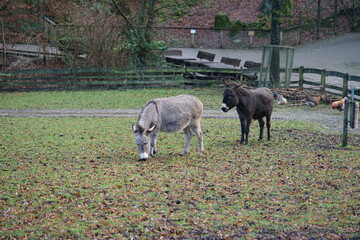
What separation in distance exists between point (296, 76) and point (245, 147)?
58.1ft

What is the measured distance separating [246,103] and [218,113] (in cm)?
570

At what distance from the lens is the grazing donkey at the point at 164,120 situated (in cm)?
1197

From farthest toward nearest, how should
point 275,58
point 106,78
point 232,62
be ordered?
point 232,62, point 106,78, point 275,58

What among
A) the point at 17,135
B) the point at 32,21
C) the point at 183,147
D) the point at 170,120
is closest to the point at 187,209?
the point at 170,120

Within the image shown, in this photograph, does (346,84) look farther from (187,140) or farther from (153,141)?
(153,141)

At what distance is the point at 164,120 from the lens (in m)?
12.6

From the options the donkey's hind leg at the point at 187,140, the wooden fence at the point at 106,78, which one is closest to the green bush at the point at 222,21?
the wooden fence at the point at 106,78

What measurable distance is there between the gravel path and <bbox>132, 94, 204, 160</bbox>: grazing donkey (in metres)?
6.37

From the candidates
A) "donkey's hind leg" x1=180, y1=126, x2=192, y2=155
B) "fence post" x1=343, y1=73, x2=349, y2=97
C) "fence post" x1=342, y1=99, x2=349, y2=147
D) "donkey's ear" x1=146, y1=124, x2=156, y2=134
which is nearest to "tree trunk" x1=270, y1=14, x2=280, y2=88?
"fence post" x1=343, y1=73, x2=349, y2=97

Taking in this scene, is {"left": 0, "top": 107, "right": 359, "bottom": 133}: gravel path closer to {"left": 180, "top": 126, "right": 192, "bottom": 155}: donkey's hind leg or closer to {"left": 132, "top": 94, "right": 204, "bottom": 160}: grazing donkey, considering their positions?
{"left": 180, "top": 126, "right": 192, "bottom": 155}: donkey's hind leg

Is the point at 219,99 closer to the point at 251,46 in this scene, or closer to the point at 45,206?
the point at 45,206

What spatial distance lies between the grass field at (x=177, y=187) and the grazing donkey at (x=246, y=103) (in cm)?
67

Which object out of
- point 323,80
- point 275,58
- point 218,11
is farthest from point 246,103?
point 218,11

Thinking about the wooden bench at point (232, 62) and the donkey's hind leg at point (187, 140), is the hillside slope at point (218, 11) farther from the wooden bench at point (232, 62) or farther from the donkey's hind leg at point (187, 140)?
the donkey's hind leg at point (187, 140)
